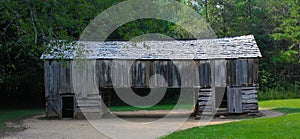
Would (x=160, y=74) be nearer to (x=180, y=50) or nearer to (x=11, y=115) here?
(x=180, y=50)

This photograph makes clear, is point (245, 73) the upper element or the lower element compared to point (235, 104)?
upper

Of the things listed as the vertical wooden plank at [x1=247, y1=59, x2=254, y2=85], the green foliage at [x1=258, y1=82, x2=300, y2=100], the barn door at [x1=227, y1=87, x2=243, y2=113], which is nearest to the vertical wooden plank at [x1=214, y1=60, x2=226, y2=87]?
the barn door at [x1=227, y1=87, x2=243, y2=113]

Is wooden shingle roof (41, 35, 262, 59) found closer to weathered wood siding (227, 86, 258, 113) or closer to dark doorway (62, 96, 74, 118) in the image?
weathered wood siding (227, 86, 258, 113)

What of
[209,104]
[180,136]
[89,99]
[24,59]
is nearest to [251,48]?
[209,104]

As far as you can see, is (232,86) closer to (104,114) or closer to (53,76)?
(104,114)

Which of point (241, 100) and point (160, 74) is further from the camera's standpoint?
point (160, 74)

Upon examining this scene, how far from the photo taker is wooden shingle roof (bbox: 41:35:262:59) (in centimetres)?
2508

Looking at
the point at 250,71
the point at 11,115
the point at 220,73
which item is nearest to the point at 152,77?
the point at 220,73

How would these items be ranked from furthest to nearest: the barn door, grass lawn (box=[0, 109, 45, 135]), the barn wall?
the barn wall → the barn door → grass lawn (box=[0, 109, 45, 135])

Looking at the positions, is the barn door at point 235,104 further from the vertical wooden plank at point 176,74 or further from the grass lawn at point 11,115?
the grass lawn at point 11,115

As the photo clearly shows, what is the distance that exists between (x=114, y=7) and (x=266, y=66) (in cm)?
3072

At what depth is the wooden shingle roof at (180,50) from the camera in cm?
2508

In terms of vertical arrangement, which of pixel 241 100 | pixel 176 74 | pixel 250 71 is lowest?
pixel 241 100

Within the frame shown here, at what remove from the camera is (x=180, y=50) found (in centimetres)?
2602
